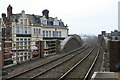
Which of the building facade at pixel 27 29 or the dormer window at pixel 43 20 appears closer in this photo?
the building facade at pixel 27 29

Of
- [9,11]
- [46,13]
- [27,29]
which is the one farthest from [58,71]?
[46,13]

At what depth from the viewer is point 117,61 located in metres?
8.48

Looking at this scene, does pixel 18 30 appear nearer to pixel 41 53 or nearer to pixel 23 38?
pixel 23 38

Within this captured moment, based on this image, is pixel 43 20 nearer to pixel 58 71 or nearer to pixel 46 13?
pixel 46 13

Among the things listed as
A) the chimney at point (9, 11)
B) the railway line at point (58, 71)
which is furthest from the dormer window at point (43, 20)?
the railway line at point (58, 71)

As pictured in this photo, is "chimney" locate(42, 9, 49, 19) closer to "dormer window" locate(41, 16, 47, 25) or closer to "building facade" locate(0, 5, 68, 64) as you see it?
"building facade" locate(0, 5, 68, 64)

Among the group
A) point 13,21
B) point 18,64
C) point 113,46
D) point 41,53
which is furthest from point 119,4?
point 13,21

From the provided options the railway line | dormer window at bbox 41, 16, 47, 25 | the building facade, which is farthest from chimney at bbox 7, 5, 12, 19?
the railway line

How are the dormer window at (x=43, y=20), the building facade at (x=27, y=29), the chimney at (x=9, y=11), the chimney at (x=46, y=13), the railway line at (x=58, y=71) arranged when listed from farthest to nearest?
the chimney at (x=46, y=13), the dormer window at (x=43, y=20), the chimney at (x=9, y=11), the building facade at (x=27, y=29), the railway line at (x=58, y=71)

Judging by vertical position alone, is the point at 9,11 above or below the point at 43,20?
above

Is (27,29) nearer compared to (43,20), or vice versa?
(27,29)

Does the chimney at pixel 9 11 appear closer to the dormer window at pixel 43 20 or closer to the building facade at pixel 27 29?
the building facade at pixel 27 29

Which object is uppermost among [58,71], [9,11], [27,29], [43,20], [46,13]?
[46,13]

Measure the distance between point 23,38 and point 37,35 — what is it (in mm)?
4278
